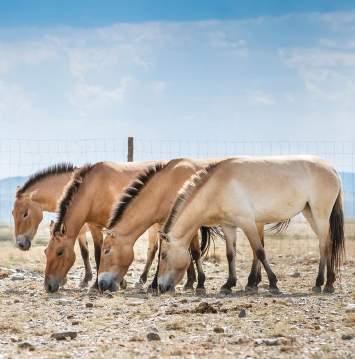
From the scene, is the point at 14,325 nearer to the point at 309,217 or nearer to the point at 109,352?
the point at 109,352

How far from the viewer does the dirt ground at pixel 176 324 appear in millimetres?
6859

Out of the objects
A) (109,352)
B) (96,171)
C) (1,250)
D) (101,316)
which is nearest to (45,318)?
(101,316)

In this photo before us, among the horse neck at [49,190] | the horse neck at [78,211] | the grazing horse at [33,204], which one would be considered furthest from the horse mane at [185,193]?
the horse neck at [49,190]

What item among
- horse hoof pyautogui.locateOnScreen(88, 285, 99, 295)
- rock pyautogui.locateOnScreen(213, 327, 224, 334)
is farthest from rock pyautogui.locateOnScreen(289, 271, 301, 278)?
rock pyautogui.locateOnScreen(213, 327, 224, 334)

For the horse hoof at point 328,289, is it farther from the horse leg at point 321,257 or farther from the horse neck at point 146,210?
the horse neck at point 146,210

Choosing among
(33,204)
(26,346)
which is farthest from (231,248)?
(26,346)

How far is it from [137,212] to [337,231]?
3027 millimetres

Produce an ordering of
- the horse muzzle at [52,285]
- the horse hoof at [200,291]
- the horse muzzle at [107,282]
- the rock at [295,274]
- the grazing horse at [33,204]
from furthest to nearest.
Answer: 1. the rock at [295,274]
2. the grazing horse at [33,204]
3. the horse muzzle at [52,285]
4. the horse hoof at [200,291]
5. the horse muzzle at [107,282]

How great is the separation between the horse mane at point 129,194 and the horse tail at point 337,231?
9.05ft

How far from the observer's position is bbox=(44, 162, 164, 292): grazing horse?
39.7 ft

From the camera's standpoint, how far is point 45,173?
14.5 meters

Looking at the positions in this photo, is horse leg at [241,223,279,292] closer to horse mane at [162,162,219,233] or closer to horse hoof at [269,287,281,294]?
horse hoof at [269,287,281,294]

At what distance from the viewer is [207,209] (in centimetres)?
1153

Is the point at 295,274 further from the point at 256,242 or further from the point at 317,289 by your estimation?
the point at 256,242
